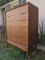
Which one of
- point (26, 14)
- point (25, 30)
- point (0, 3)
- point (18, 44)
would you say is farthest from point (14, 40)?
point (0, 3)

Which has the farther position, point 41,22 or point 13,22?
point 41,22

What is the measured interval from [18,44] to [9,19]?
3.59ft

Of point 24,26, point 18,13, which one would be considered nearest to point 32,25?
→ point 24,26

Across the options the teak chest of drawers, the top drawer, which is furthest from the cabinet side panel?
the top drawer

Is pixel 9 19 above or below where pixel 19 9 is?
below

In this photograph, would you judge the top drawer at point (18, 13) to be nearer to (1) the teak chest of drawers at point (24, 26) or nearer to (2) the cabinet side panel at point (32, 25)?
(1) the teak chest of drawers at point (24, 26)

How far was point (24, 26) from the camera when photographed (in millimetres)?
3574

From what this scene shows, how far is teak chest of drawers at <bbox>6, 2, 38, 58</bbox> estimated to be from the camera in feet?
11.3

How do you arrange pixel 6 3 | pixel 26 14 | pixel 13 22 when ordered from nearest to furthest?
pixel 26 14 < pixel 13 22 < pixel 6 3

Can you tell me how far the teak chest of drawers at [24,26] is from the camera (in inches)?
136

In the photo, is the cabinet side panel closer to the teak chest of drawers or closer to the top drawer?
the teak chest of drawers

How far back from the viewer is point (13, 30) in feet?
14.0

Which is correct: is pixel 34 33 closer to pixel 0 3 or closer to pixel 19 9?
pixel 19 9

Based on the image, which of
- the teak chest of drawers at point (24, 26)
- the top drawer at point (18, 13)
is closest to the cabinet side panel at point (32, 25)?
the teak chest of drawers at point (24, 26)
